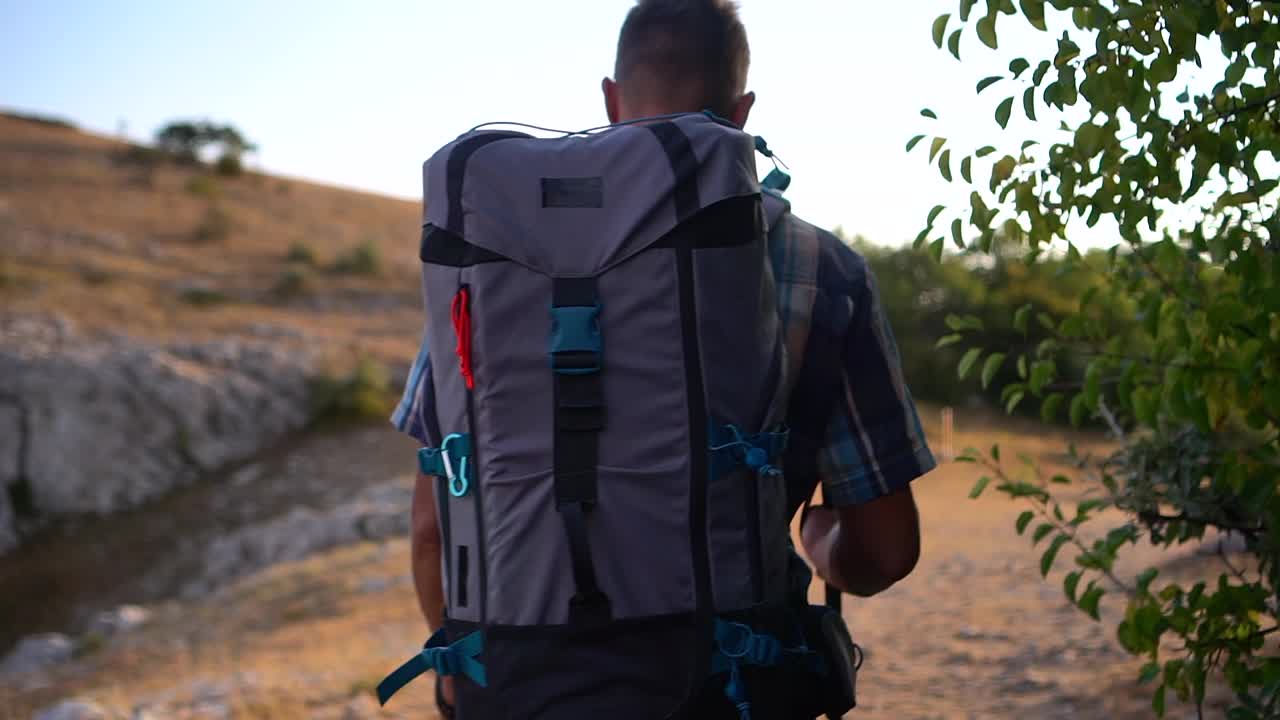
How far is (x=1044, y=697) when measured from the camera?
471 centimetres

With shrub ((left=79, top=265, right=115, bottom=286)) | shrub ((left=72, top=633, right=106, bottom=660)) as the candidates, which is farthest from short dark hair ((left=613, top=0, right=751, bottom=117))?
shrub ((left=79, top=265, right=115, bottom=286))

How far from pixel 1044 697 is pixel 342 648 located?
4.58 meters

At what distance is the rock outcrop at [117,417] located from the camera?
13891mm

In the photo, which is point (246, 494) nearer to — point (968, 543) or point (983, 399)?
point (968, 543)

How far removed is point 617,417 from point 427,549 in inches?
19.0

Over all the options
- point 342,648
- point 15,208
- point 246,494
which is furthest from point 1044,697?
point 15,208

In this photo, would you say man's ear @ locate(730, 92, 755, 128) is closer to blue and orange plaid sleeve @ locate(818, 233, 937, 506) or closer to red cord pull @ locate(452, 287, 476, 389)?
blue and orange plaid sleeve @ locate(818, 233, 937, 506)

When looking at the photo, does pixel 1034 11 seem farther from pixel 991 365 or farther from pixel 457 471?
pixel 457 471

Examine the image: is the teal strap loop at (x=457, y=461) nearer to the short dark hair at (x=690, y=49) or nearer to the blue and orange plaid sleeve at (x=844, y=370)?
the blue and orange plaid sleeve at (x=844, y=370)

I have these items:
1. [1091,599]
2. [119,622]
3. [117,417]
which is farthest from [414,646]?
[117,417]

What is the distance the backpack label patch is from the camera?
142 centimetres

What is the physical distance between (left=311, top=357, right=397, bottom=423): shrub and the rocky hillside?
22 centimetres

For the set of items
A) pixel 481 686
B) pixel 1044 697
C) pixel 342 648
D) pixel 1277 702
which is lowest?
pixel 342 648

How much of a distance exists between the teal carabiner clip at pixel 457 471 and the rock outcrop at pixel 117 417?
13641 mm
